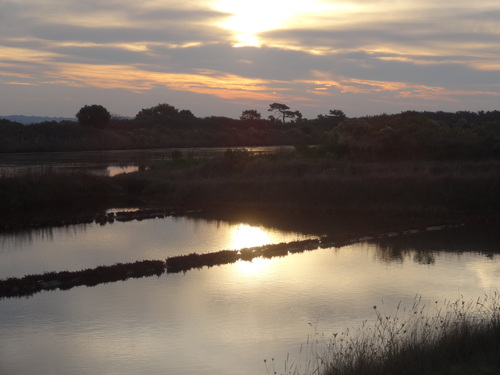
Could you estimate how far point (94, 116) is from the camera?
72750mm

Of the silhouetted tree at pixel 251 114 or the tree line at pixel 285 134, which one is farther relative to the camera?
the silhouetted tree at pixel 251 114

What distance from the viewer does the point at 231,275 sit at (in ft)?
45.8

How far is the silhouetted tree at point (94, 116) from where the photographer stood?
72.8m

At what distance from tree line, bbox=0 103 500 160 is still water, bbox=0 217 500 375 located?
52.6 ft

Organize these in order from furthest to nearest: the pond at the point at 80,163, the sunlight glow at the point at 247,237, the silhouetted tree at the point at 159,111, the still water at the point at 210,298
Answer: the silhouetted tree at the point at 159,111, the pond at the point at 80,163, the sunlight glow at the point at 247,237, the still water at the point at 210,298

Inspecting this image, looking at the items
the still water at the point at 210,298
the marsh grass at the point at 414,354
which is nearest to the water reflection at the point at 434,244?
the still water at the point at 210,298

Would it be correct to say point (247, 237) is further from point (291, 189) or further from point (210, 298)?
point (291, 189)

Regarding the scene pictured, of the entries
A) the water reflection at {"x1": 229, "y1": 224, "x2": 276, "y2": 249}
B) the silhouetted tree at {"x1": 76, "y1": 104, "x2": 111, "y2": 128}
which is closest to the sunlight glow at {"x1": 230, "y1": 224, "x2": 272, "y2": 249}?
the water reflection at {"x1": 229, "y1": 224, "x2": 276, "y2": 249}

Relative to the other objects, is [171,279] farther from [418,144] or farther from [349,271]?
[418,144]

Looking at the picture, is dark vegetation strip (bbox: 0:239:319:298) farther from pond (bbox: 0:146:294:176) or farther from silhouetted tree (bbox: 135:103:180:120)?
silhouetted tree (bbox: 135:103:180:120)

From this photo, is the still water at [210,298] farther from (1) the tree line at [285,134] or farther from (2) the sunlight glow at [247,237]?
(1) the tree line at [285,134]

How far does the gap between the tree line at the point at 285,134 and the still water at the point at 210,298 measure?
16.0 meters

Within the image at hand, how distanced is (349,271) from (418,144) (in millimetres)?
22234

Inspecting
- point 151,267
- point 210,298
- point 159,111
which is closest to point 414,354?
point 210,298
